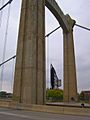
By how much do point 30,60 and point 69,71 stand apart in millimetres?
16677

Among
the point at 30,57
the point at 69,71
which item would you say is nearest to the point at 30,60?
the point at 30,57

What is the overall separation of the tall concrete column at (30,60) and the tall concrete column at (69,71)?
48.1 feet

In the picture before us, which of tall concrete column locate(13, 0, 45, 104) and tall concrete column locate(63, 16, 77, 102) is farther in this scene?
tall concrete column locate(63, 16, 77, 102)

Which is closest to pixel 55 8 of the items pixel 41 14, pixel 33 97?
pixel 41 14

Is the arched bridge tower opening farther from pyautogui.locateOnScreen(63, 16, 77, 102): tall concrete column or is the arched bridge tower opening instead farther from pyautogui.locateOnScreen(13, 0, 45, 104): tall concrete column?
pyautogui.locateOnScreen(63, 16, 77, 102): tall concrete column

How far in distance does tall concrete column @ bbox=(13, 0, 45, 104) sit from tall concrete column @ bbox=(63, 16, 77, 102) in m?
14.7

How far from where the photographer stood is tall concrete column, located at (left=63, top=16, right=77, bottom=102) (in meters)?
37.7

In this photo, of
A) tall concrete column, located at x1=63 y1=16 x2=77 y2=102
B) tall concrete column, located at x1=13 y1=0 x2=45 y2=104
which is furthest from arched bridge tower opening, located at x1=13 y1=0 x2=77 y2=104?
tall concrete column, located at x1=63 y1=16 x2=77 y2=102

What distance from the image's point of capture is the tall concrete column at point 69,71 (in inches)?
1486

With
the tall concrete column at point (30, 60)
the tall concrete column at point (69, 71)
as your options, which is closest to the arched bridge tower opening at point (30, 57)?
the tall concrete column at point (30, 60)

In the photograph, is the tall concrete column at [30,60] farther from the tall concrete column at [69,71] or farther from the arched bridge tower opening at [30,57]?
the tall concrete column at [69,71]

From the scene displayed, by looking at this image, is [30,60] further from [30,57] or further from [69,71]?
[69,71]

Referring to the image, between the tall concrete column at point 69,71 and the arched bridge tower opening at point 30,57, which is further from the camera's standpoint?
the tall concrete column at point 69,71

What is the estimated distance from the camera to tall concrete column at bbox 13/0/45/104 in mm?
22438
